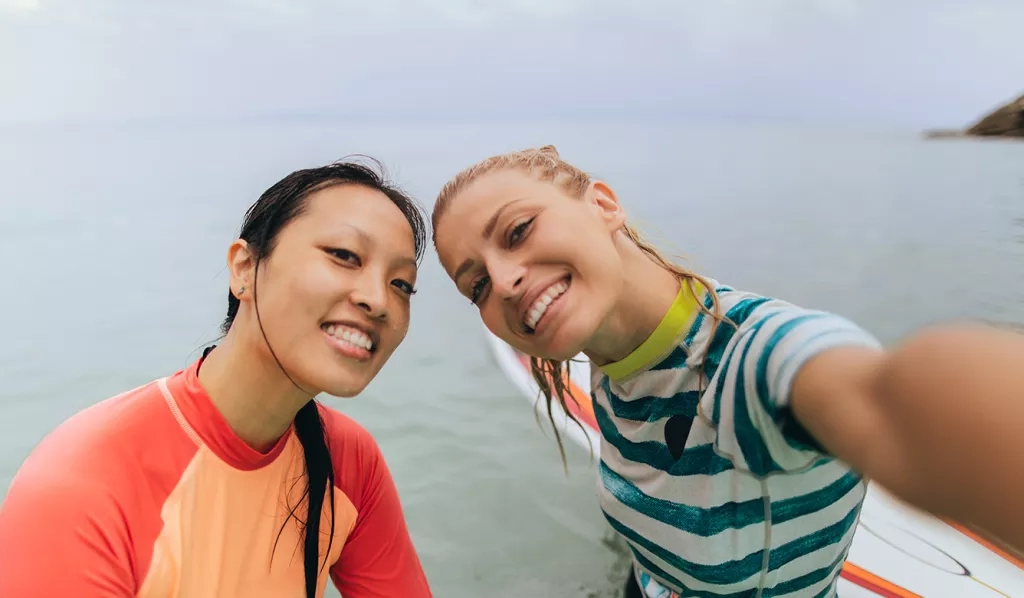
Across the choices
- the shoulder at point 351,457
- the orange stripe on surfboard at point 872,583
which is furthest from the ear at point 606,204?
the orange stripe on surfboard at point 872,583

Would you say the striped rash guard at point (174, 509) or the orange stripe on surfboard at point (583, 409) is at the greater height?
the striped rash guard at point (174, 509)

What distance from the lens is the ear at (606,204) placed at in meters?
1.45

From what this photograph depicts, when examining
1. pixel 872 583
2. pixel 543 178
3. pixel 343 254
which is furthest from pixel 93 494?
pixel 872 583

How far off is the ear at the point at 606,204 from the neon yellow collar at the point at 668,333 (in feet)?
0.65

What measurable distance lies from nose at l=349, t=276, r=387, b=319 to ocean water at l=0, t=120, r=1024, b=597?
0.43 meters

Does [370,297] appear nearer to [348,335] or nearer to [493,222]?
[348,335]

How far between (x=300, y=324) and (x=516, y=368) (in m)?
3.60

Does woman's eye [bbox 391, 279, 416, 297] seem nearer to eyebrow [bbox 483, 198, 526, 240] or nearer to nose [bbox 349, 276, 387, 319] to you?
nose [bbox 349, 276, 387, 319]

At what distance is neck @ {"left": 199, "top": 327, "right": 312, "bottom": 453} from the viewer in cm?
150

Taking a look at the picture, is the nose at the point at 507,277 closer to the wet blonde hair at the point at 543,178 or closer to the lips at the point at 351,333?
the wet blonde hair at the point at 543,178

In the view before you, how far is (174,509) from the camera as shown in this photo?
141cm

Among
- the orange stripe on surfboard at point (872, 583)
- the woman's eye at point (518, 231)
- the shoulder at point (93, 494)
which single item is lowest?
the orange stripe on surfboard at point (872, 583)

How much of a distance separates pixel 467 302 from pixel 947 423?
696cm

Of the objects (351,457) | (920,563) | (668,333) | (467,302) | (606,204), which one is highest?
(606,204)
